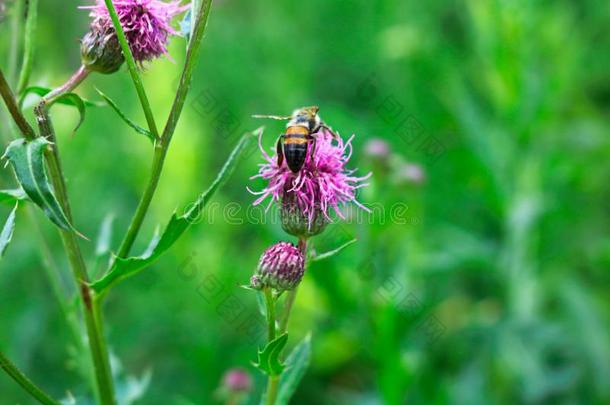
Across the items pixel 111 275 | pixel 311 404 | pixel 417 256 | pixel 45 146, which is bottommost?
pixel 111 275

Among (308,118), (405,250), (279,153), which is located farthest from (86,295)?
(405,250)

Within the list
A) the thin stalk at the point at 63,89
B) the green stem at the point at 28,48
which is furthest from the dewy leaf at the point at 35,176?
the green stem at the point at 28,48

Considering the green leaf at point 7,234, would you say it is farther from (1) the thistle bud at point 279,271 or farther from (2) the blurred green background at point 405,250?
(2) the blurred green background at point 405,250

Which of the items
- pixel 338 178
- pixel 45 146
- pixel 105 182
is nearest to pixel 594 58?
pixel 105 182

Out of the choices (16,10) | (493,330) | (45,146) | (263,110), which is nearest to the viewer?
(45,146)

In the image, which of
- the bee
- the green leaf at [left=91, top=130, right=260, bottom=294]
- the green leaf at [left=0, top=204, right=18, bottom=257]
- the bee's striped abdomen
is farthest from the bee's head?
the green leaf at [left=0, top=204, right=18, bottom=257]

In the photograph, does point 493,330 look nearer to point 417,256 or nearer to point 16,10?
point 417,256
